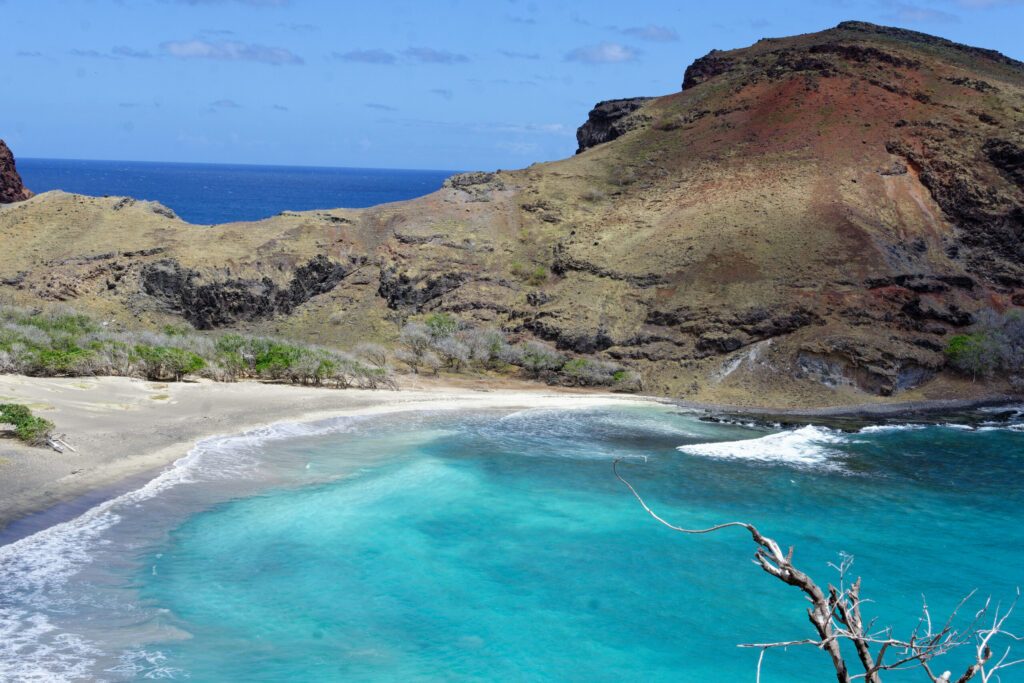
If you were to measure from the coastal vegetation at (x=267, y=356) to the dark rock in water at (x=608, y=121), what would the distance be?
23.8 metres

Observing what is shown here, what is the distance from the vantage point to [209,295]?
126 feet

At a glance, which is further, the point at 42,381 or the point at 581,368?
the point at 581,368

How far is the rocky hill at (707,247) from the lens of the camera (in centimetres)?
3316

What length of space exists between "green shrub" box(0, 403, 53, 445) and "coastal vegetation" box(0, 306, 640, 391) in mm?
6203

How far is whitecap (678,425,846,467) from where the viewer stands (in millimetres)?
23072

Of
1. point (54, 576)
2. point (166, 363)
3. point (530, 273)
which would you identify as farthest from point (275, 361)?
point (54, 576)

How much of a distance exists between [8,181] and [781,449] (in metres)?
53.2

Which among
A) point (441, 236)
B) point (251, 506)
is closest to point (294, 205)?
point (441, 236)

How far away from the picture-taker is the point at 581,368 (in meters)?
32.8

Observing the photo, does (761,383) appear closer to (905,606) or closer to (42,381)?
(905,606)

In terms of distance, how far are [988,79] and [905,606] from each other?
4128 cm

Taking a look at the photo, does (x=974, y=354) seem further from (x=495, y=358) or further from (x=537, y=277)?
(x=537, y=277)

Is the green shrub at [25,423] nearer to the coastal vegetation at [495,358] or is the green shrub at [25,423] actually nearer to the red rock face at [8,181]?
the coastal vegetation at [495,358]

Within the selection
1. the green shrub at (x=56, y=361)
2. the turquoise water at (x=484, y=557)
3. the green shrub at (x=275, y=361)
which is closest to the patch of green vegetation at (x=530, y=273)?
the green shrub at (x=275, y=361)
